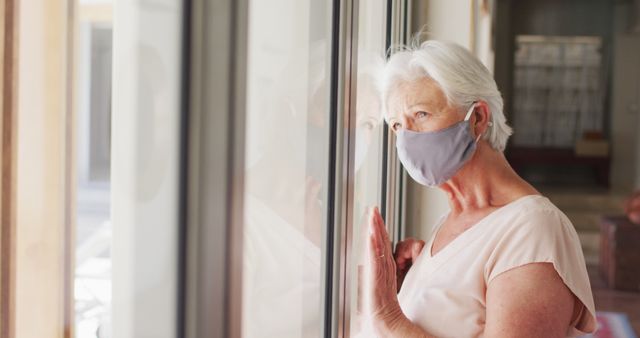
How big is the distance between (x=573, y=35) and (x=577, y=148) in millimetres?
1594

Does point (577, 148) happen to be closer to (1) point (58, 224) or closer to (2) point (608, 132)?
(2) point (608, 132)

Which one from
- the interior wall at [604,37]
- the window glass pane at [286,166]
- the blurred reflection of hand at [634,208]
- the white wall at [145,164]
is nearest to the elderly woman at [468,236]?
the window glass pane at [286,166]

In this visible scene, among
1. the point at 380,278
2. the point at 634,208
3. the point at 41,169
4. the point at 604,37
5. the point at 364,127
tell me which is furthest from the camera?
the point at 604,37

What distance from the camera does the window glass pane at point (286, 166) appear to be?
84 cm

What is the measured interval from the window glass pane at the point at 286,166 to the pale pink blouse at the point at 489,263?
0.72ft

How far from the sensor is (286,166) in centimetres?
107

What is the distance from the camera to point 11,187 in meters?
0.50

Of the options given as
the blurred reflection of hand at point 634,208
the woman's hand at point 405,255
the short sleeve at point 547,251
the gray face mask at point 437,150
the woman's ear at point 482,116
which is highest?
the woman's ear at point 482,116

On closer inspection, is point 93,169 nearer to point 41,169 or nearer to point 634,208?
point 41,169

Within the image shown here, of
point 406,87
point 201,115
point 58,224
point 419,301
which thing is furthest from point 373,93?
point 58,224

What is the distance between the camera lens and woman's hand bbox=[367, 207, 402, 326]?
131 cm

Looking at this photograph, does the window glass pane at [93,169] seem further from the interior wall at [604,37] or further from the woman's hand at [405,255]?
the interior wall at [604,37]

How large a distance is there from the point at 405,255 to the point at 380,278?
293 mm

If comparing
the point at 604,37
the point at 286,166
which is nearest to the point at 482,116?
the point at 286,166
